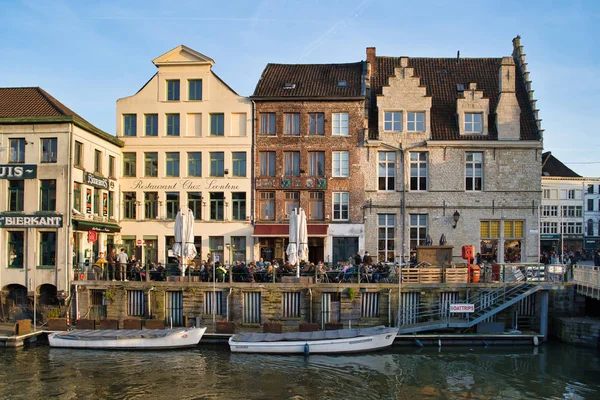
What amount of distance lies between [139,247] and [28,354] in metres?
11.8

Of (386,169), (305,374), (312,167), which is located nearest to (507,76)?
(386,169)

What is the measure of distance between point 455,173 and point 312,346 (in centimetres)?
1543

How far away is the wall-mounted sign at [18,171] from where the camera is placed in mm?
29031

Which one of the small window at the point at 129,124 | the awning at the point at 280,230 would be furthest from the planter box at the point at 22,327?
the small window at the point at 129,124

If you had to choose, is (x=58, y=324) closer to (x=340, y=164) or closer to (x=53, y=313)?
(x=53, y=313)

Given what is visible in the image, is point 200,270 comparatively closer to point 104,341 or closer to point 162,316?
point 162,316

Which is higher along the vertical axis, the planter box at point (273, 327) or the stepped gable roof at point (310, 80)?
the stepped gable roof at point (310, 80)

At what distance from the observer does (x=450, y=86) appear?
36.3 m

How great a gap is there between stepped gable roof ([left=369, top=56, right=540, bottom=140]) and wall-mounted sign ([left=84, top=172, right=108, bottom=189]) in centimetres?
1516

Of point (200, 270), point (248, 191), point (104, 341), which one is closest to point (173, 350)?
point (104, 341)

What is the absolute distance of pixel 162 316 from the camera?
27.2m

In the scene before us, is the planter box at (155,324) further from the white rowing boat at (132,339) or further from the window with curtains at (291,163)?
the window with curtains at (291,163)

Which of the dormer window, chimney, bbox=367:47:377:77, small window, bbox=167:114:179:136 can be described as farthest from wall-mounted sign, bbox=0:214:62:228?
the dormer window

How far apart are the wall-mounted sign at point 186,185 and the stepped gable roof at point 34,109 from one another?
3.15 meters
